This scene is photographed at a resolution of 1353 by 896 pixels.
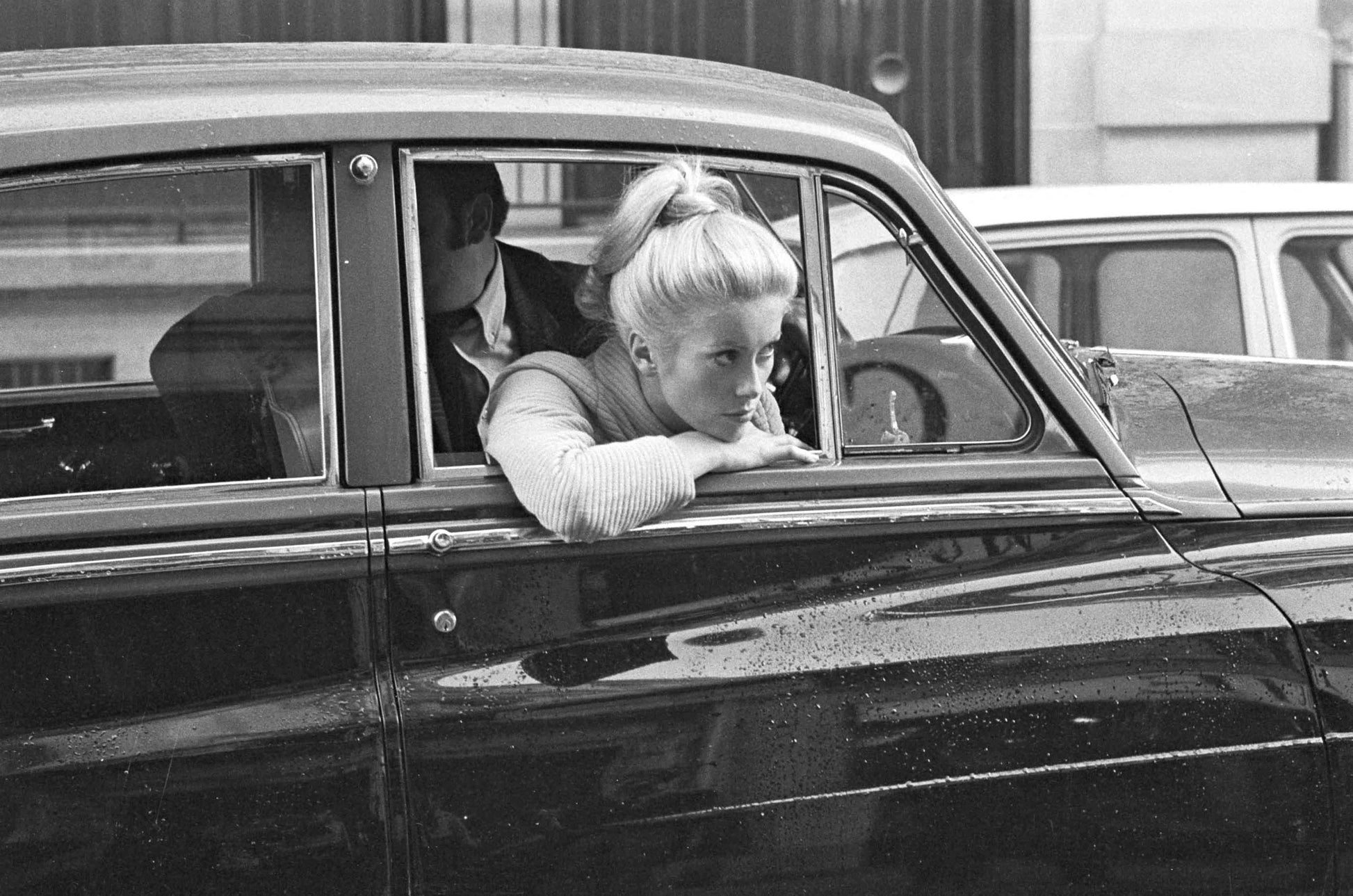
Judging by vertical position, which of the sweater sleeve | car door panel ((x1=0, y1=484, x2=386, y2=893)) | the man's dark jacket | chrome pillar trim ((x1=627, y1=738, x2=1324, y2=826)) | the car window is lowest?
chrome pillar trim ((x1=627, y1=738, x2=1324, y2=826))

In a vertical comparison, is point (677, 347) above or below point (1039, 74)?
below

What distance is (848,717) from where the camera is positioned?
2193 millimetres

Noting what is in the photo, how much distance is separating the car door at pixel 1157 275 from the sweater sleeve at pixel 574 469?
2.64m

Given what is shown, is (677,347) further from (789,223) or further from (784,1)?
(784,1)

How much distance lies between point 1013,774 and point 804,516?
45 cm

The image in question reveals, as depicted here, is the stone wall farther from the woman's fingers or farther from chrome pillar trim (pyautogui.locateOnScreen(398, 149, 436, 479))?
chrome pillar trim (pyautogui.locateOnScreen(398, 149, 436, 479))

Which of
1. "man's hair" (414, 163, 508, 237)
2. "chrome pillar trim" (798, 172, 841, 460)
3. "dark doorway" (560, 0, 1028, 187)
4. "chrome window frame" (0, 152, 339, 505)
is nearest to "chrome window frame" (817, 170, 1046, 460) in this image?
"chrome pillar trim" (798, 172, 841, 460)

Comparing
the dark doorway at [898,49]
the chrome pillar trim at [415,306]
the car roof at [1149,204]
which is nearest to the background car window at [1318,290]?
the car roof at [1149,204]

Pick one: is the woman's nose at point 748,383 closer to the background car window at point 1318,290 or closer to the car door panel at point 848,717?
the car door panel at point 848,717

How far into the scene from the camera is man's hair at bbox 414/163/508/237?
7.11 feet

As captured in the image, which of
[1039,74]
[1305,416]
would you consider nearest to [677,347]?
[1305,416]

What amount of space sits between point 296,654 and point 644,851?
0.52 metres

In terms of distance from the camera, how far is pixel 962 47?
925cm

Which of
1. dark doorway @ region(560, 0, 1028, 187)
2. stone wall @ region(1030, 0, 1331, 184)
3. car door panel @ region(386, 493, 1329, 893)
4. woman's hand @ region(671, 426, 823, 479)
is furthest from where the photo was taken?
dark doorway @ region(560, 0, 1028, 187)
